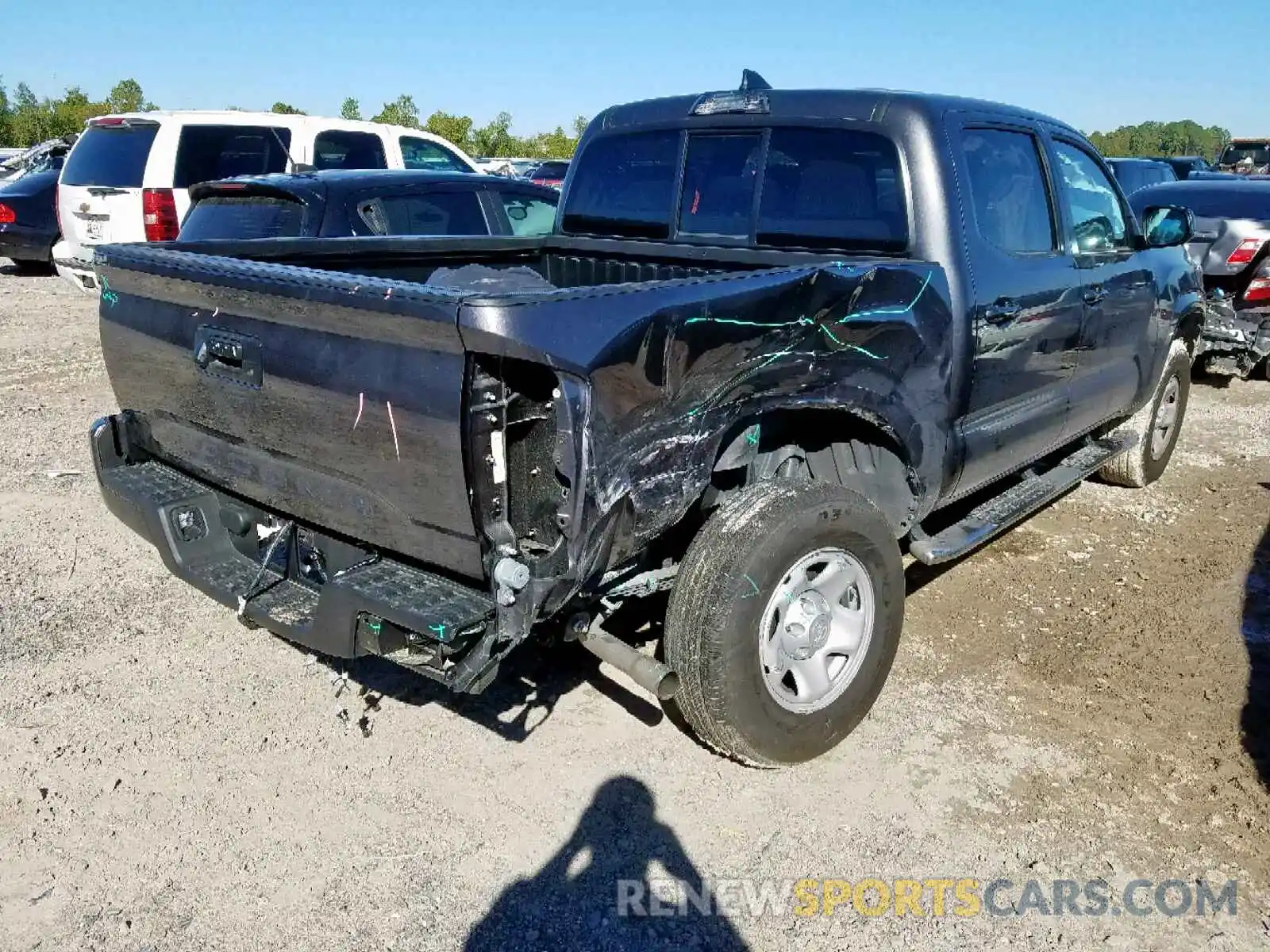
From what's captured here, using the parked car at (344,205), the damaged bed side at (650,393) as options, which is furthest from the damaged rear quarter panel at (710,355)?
the parked car at (344,205)

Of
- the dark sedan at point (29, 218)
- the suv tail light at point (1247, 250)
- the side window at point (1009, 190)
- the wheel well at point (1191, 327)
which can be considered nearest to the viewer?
the side window at point (1009, 190)

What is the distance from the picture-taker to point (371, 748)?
3338 mm

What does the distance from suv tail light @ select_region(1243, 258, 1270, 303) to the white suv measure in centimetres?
734

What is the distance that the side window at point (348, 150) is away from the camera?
32.2ft

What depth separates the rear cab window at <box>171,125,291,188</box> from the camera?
944cm

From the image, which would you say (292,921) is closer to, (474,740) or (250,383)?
(474,740)

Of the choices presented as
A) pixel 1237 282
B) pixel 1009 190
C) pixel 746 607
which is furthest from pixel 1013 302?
pixel 1237 282

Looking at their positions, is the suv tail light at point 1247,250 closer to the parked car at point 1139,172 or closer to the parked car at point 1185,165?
the parked car at point 1139,172

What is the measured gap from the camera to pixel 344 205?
6.57 metres

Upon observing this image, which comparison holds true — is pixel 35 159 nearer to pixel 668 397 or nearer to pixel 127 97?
pixel 668 397

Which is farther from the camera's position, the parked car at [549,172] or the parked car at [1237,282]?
the parked car at [549,172]

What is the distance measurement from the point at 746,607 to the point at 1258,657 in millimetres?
2475

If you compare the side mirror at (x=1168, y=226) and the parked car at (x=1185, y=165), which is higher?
the side mirror at (x=1168, y=226)

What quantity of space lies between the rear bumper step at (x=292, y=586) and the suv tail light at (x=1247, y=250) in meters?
8.30
